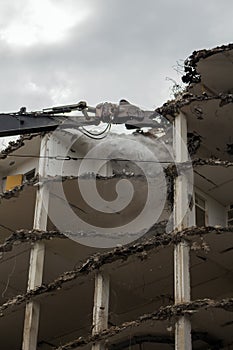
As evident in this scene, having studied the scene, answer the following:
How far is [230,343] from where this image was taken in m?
32.1

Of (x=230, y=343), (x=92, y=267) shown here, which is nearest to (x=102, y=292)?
(x=92, y=267)

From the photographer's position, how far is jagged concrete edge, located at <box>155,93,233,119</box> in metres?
33.2

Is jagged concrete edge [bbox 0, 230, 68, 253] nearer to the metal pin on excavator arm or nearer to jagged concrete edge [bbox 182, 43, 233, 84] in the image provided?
the metal pin on excavator arm

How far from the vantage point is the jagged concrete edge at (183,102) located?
33.2 metres

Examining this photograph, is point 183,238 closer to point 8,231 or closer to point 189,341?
point 189,341

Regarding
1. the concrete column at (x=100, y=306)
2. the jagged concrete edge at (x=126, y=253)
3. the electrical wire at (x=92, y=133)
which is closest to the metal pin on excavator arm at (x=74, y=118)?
the electrical wire at (x=92, y=133)

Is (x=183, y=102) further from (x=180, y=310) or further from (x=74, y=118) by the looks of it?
(x=180, y=310)

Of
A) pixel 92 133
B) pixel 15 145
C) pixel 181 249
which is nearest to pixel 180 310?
pixel 181 249

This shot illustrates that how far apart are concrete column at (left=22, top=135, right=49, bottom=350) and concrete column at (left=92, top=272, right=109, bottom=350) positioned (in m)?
2.49

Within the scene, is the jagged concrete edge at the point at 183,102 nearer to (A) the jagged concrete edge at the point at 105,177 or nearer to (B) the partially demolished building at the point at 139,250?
(B) the partially demolished building at the point at 139,250

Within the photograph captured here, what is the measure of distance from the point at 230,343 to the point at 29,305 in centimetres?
750

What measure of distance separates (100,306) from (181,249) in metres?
3.65

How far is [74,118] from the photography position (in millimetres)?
35750

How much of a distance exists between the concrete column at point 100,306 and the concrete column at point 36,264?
98.1 inches
